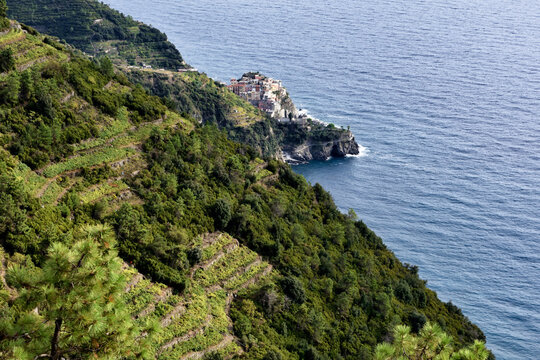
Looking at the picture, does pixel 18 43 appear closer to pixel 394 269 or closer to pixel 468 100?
pixel 394 269

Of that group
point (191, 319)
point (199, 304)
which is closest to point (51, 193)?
point (199, 304)

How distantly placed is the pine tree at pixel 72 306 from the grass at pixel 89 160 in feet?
122

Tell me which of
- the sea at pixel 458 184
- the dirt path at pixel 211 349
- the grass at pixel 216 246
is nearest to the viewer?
the dirt path at pixel 211 349

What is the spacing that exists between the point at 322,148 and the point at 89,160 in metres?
121

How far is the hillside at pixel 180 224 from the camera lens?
1873 inches

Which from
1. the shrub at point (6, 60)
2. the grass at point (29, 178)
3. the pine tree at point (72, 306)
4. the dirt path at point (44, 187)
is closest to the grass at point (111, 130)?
the dirt path at point (44, 187)

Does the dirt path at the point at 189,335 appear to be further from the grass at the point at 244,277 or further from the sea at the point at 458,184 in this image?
the sea at the point at 458,184

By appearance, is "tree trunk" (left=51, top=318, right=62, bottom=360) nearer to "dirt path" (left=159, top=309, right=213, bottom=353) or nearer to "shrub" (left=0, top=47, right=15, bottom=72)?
"dirt path" (left=159, top=309, right=213, bottom=353)

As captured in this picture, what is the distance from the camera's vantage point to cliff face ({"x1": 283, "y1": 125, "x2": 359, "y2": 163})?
166 metres

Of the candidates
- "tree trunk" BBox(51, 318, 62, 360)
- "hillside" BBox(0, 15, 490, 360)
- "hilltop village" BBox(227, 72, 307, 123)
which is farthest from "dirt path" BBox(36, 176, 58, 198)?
"hilltop village" BBox(227, 72, 307, 123)

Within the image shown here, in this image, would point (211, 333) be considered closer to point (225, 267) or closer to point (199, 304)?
point (199, 304)

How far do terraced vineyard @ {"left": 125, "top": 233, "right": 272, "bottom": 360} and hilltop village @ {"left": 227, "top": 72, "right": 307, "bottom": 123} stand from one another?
125963 millimetres

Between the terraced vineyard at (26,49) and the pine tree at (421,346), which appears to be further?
the terraced vineyard at (26,49)

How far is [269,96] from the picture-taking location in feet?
606
